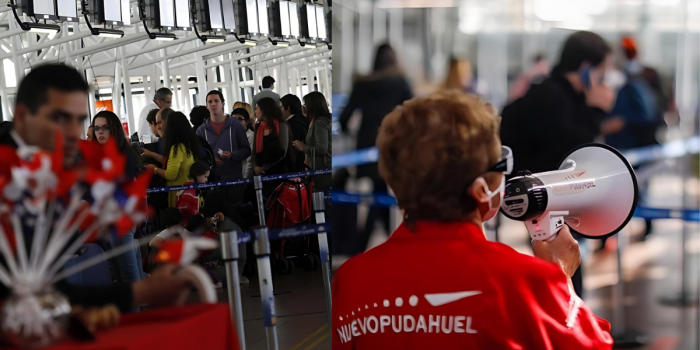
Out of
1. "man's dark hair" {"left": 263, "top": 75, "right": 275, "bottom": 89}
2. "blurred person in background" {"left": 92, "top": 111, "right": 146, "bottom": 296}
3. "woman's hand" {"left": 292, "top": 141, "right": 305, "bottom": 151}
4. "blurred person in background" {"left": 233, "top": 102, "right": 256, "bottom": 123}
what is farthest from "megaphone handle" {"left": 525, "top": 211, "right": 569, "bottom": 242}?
"woman's hand" {"left": 292, "top": 141, "right": 305, "bottom": 151}

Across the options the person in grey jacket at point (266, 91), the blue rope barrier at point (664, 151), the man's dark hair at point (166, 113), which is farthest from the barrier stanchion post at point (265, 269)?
the person in grey jacket at point (266, 91)

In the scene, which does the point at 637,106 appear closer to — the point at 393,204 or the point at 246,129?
the point at 393,204

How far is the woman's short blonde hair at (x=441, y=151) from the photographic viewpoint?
165 centimetres

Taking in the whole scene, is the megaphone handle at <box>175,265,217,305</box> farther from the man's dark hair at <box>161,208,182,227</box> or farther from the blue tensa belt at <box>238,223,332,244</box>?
the blue tensa belt at <box>238,223,332,244</box>

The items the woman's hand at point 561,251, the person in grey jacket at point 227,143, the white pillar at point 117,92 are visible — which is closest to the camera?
the woman's hand at point 561,251

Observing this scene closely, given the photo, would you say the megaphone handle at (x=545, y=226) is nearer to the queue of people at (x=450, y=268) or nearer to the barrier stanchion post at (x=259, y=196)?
the queue of people at (x=450, y=268)

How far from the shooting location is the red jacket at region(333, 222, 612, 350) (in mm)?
1634

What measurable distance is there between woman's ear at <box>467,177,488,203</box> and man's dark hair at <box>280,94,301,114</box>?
454 centimetres

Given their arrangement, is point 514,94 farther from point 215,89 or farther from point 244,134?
point 244,134

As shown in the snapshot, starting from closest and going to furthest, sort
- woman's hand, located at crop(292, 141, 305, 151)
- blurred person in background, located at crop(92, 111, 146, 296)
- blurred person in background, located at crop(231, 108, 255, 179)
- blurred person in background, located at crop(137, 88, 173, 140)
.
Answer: blurred person in background, located at crop(92, 111, 146, 296)
blurred person in background, located at crop(137, 88, 173, 140)
blurred person in background, located at crop(231, 108, 255, 179)
woman's hand, located at crop(292, 141, 305, 151)

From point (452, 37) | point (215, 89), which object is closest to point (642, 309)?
point (452, 37)

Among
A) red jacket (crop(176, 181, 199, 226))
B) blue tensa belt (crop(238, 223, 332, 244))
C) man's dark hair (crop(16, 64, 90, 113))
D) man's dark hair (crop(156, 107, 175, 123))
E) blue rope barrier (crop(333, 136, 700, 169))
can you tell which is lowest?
red jacket (crop(176, 181, 199, 226))

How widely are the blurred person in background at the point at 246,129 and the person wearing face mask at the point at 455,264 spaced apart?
3856mm

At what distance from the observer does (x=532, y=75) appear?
96.8 inches
